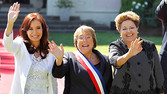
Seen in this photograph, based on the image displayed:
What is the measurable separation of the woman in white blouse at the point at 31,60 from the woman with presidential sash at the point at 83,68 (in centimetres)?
22

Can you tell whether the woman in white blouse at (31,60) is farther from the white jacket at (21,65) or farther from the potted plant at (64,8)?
the potted plant at (64,8)

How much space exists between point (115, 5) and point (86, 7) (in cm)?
171

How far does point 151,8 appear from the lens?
1534 centimetres

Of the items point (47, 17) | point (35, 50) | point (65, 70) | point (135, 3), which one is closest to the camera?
point (65, 70)

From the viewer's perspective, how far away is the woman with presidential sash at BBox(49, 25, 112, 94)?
2.93 m

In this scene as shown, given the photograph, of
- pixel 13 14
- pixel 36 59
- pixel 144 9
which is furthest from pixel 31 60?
pixel 144 9

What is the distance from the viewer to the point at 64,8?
15750 millimetres

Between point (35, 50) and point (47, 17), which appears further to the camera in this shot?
point (47, 17)

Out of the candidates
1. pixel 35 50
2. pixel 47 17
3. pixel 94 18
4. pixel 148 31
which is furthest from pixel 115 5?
pixel 35 50

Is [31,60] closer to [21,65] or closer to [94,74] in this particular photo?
[21,65]

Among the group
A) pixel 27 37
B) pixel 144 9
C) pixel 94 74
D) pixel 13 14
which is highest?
pixel 13 14

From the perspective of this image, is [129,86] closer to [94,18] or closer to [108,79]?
[108,79]

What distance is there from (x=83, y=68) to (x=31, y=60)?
0.57m

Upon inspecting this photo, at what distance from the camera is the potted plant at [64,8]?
15766 mm
